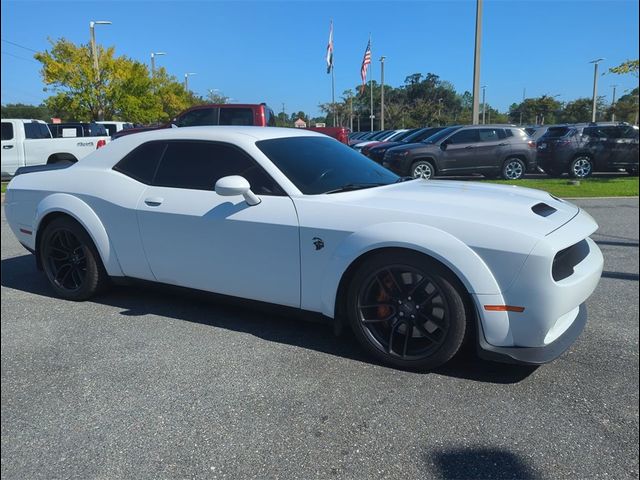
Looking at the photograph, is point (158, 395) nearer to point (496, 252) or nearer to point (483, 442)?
point (483, 442)

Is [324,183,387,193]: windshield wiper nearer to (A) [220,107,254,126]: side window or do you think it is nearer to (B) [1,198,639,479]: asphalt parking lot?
(B) [1,198,639,479]: asphalt parking lot

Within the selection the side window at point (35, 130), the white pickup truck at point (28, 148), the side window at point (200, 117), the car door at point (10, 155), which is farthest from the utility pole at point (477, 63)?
the car door at point (10, 155)

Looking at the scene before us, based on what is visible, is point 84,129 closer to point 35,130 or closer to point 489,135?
point 35,130

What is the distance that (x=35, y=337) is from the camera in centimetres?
362

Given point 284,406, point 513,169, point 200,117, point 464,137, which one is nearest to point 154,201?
point 284,406

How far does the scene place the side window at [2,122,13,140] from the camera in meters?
14.6

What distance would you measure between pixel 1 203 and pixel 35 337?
8616 mm

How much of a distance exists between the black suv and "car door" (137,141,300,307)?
13002mm

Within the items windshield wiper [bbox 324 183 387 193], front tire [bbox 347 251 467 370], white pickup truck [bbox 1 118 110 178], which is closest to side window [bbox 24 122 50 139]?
white pickup truck [bbox 1 118 110 178]

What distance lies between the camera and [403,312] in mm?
3074

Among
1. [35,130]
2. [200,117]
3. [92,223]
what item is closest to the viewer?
[92,223]

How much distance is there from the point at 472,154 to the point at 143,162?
1131cm

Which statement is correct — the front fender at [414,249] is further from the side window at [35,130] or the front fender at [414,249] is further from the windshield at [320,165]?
the side window at [35,130]

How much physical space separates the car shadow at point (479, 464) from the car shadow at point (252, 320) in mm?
694
